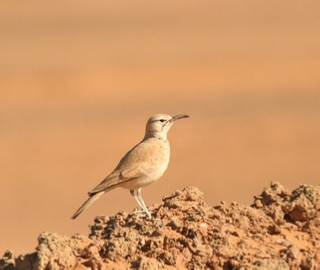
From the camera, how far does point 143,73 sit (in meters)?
37.6

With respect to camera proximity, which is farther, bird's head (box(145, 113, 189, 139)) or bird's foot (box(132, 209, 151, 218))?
bird's head (box(145, 113, 189, 139))

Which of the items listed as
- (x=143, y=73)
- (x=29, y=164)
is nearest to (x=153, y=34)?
(x=143, y=73)

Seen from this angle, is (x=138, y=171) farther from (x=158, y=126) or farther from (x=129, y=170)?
(x=158, y=126)

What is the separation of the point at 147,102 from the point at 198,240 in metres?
25.2

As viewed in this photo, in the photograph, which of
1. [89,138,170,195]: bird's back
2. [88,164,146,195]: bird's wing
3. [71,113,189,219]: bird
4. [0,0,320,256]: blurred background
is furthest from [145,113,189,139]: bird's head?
[0,0,320,256]: blurred background

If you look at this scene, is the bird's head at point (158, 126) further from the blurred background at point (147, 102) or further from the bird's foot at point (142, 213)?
the blurred background at point (147, 102)

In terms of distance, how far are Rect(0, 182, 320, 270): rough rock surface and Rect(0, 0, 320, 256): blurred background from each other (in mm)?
11246

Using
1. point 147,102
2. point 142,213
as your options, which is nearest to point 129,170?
point 142,213

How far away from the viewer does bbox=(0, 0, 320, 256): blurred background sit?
24.4 m

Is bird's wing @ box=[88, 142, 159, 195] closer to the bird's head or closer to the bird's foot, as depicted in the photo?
the bird's head

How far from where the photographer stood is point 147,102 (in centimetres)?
3281

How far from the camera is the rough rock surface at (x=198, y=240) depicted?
7.41 meters

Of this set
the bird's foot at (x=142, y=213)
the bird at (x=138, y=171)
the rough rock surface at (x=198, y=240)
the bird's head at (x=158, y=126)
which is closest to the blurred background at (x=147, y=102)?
the bird's head at (x=158, y=126)

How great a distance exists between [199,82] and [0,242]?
1666cm
